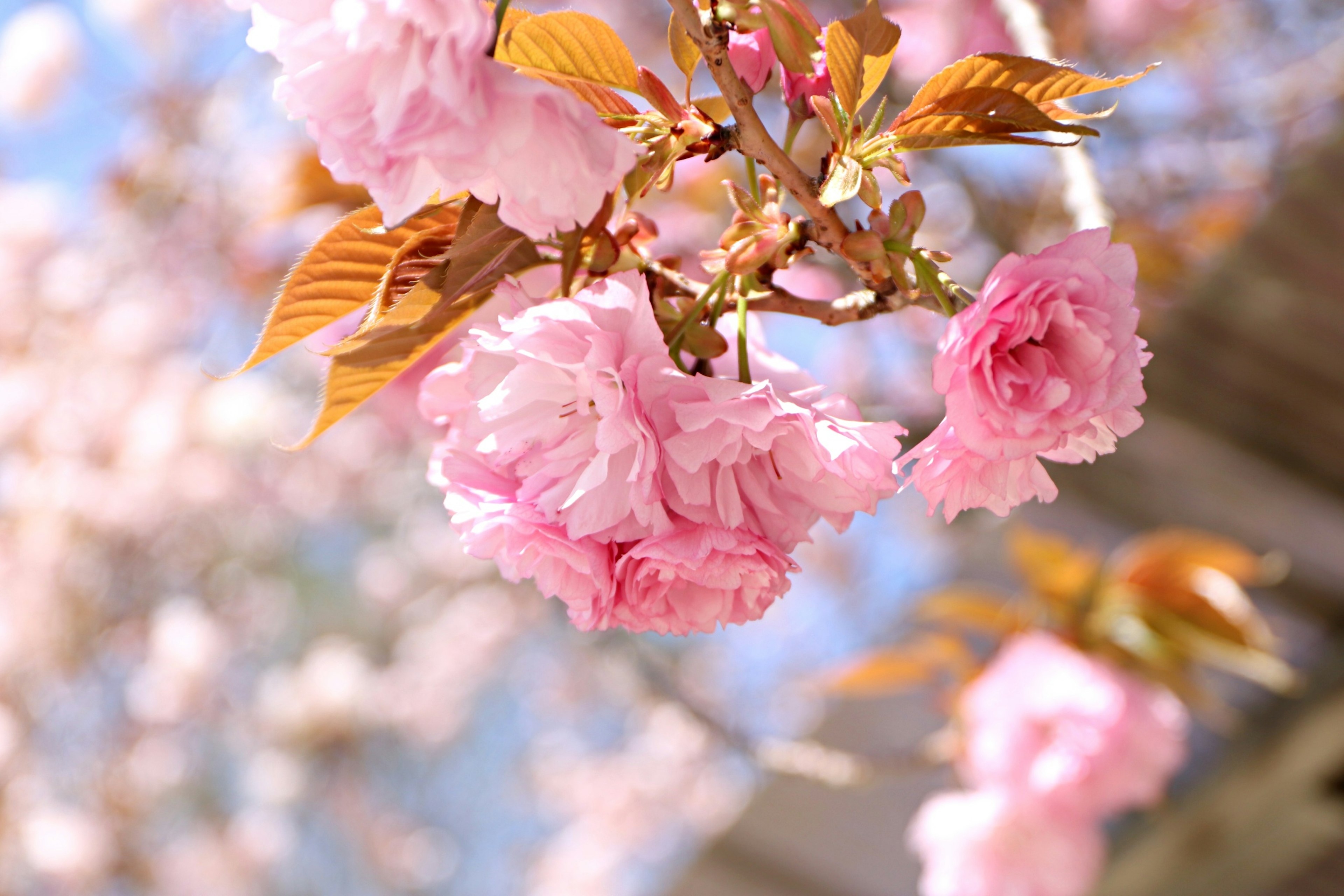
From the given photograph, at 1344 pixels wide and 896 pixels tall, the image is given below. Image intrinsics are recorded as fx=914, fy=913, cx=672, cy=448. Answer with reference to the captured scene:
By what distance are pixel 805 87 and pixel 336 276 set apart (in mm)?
230

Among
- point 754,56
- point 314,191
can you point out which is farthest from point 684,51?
point 314,191

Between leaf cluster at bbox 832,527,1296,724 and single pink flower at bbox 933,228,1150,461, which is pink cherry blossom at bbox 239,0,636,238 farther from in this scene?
leaf cluster at bbox 832,527,1296,724

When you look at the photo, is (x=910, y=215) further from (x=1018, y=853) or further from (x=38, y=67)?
(x=38, y=67)

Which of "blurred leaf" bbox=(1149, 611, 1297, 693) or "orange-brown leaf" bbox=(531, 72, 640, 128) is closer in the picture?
"orange-brown leaf" bbox=(531, 72, 640, 128)

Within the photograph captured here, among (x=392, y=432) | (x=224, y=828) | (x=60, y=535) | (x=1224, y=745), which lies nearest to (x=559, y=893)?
(x=224, y=828)

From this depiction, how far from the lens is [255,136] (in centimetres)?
287

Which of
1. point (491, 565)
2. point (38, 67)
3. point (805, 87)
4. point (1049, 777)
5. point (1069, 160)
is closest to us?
point (805, 87)

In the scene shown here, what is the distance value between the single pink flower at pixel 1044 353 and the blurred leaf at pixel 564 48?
0.57 ft

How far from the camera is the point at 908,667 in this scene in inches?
46.9

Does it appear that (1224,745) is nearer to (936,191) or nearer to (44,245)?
(936,191)

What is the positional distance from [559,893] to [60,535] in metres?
2.88

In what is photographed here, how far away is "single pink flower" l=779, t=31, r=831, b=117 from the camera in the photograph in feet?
1.31

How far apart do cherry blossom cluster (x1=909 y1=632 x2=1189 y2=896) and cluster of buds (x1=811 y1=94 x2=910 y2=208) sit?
800 millimetres

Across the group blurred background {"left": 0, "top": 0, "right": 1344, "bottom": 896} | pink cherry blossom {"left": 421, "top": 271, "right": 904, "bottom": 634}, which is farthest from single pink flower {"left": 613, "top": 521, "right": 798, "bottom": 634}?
blurred background {"left": 0, "top": 0, "right": 1344, "bottom": 896}
